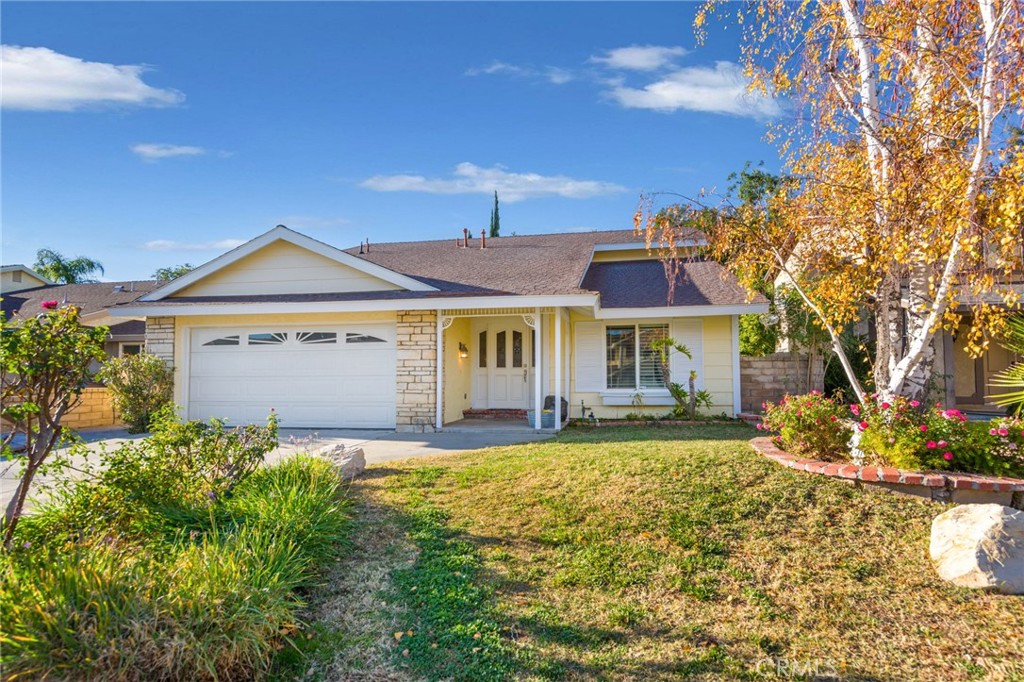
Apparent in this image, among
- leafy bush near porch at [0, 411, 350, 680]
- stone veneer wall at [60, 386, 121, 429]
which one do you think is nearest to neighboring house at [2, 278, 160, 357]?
stone veneer wall at [60, 386, 121, 429]

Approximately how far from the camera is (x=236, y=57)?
30.9 ft

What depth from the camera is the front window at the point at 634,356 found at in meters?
12.7

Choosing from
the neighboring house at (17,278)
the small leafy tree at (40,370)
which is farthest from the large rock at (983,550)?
the neighboring house at (17,278)

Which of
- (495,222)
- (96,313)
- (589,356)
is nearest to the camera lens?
(589,356)

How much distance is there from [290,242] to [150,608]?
10.3m

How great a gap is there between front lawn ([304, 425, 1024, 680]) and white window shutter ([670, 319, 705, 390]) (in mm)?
6599

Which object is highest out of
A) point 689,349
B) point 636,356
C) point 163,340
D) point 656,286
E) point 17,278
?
point 17,278

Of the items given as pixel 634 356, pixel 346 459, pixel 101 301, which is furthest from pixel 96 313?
pixel 634 356

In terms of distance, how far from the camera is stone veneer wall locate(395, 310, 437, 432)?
11461 mm

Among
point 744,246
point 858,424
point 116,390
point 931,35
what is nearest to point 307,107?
point 116,390

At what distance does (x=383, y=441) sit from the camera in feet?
33.1

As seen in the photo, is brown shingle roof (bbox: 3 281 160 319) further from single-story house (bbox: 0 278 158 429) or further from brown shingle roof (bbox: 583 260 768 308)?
brown shingle roof (bbox: 583 260 768 308)

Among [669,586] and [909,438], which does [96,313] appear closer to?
[669,586]

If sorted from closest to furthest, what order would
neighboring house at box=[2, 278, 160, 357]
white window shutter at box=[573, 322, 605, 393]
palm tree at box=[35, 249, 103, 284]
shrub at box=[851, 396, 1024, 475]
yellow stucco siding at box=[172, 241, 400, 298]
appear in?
shrub at box=[851, 396, 1024, 475] < yellow stucco siding at box=[172, 241, 400, 298] < white window shutter at box=[573, 322, 605, 393] < neighboring house at box=[2, 278, 160, 357] < palm tree at box=[35, 249, 103, 284]
